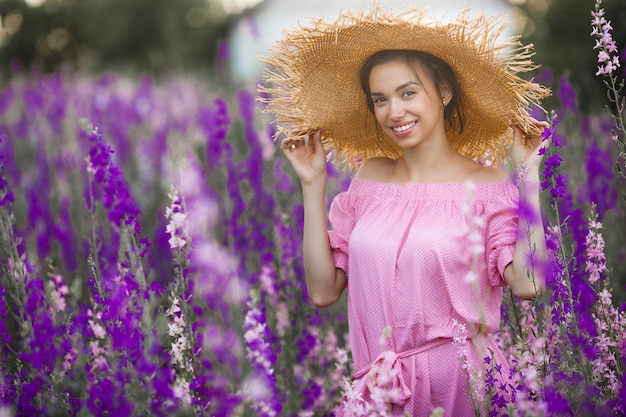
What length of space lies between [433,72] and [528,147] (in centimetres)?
38

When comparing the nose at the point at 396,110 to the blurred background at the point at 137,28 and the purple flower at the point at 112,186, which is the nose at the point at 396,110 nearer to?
the purple flower at the point at 112,186

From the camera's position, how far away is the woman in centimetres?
222

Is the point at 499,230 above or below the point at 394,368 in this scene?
above

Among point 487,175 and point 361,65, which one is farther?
point 361,65

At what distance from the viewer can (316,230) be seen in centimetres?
250

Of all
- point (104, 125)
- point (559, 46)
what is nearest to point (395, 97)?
point (104, 125)

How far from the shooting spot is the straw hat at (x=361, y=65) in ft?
7.43

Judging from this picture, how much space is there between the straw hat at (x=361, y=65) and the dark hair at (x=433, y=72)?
0.07 feet

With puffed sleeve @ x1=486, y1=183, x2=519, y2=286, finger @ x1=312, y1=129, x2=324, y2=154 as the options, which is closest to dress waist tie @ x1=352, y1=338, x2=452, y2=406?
puffed sleeve @ x1=486, y1=183, x2=519, y2=286

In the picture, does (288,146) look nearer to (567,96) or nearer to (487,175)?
(487,175)

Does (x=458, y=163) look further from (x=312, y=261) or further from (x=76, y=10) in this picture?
(x=76, y=10)

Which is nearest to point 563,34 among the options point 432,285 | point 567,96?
point 567,96

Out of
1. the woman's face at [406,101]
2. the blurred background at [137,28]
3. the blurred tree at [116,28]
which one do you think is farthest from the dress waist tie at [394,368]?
the blurred tree at [116,28]

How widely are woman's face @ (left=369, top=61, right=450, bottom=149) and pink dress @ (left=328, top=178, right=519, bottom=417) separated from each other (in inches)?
7.6
